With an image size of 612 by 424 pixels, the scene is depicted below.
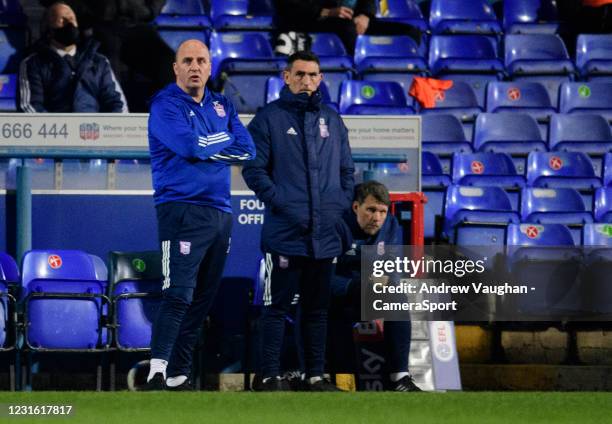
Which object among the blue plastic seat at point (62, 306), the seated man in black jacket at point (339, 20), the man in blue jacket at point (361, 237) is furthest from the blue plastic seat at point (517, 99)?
the blue plastic seat at point (62, 306)

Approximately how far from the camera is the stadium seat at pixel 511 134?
37.5ft

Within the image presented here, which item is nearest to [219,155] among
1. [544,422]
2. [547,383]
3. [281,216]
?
[281,216]

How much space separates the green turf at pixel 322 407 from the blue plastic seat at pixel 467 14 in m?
7.40

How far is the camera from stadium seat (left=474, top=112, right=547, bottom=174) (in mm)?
11438

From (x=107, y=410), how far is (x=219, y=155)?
1.63 meters

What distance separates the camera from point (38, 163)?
852cm

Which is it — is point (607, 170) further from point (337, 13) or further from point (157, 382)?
point (157, 382)

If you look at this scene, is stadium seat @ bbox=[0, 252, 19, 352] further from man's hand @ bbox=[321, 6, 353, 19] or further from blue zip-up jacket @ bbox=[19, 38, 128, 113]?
man's hand @ bbox=[321, 6, 353, 19]

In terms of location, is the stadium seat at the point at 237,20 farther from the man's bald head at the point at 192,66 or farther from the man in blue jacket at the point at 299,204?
the man's bald head at the point at 192,66

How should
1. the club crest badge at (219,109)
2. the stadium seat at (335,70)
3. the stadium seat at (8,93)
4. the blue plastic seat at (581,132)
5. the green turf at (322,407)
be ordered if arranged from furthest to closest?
the stadium seat at (335,70)
the blue plastic seat at (581,132)
the stadium seat at (8,93)
the club crest badge at (219,109)
the green turf at (322,407)

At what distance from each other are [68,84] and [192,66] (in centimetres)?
400

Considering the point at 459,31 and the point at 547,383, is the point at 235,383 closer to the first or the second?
the point at 547,383

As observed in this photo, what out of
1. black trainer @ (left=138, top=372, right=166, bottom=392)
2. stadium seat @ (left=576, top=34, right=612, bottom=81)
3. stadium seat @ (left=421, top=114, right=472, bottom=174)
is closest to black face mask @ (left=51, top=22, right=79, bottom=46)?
stadium seat @ (left=421, top=114, right=472, bottom=174)

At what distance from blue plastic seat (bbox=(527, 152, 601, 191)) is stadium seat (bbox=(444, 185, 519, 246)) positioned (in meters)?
0.71
